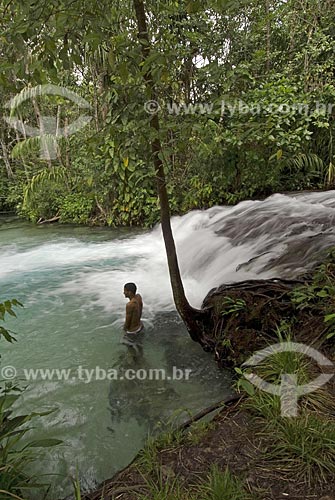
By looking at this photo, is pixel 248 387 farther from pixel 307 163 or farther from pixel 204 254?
pixel 307 163

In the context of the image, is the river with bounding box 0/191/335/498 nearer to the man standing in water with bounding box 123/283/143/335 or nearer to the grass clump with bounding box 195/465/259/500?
the man standing in water with bounding box 123/283/143/335

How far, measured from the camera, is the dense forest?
274 centimetres

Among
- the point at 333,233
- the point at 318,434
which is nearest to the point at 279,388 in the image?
the point at 318,434

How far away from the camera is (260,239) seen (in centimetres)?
621

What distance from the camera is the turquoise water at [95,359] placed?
302 centimetres

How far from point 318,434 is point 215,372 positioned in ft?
5.60

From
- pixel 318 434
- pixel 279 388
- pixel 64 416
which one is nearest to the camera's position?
pixel 318 434

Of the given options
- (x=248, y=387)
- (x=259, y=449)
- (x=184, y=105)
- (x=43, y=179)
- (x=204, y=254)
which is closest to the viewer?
(x=259, y=449)

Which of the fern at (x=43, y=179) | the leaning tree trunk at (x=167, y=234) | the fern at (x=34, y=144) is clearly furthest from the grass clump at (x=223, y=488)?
the fern at (x=34, y=144)

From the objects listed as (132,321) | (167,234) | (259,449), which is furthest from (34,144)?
(259,449)

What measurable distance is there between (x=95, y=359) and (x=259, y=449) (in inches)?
96.6

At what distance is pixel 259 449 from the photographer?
223cm

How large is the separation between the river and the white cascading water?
1.0 inches

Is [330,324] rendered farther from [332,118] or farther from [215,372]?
[332,118]
